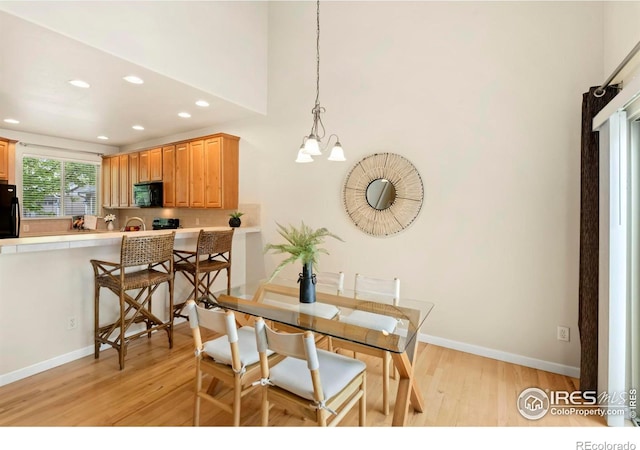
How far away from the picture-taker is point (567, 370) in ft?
8.48

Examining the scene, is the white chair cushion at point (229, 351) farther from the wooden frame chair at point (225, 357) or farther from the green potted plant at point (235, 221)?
the green potted plant at point (235, 221)

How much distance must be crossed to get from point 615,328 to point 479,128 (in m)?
1.83

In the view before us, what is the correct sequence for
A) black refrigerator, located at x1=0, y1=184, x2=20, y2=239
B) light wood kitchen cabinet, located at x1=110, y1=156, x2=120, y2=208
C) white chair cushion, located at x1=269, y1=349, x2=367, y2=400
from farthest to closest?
light wood kitchen cabinet, located at x1=110, y1=156, x2=120, y2=208 < black refrigerator, located at x1=0, y1=184, x2=20, y2=239 < white chair cushion, located at x1=269, y1=349, x2=367, y2=400

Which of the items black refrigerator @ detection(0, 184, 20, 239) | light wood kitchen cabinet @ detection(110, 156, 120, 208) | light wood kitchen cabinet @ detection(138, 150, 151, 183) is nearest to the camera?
black refrigerator @ detection(0, 184, 20, 239)

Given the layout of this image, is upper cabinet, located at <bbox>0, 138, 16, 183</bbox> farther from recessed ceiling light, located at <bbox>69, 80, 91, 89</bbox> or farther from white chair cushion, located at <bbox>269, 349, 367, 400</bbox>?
→ white chair cushion, located at <bbox>269, 349, 367, 400</bbox>

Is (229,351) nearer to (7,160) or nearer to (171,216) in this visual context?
(171,216)

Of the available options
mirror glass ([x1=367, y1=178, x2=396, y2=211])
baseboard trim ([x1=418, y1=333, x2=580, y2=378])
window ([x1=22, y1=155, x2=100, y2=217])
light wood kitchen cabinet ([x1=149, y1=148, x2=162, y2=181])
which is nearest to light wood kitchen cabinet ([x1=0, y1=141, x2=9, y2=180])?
window ([x1=22, y1=155, x2=100, y2=217])

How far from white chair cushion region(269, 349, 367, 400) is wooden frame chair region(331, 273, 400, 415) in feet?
0.45

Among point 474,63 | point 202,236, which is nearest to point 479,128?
point 474,63

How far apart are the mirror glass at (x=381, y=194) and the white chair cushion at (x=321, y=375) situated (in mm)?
1917

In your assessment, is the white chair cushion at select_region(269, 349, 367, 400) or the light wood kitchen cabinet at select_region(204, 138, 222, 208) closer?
the white chair cushion at select_region(269, 349, 367, 400)

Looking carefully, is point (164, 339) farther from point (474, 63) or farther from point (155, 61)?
point (474, 63)

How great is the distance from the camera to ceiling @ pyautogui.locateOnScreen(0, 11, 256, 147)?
8.15 ft

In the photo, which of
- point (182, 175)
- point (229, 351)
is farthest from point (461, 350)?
point (182, 175)
